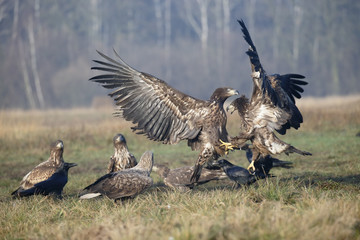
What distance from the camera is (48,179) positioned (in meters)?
6.87

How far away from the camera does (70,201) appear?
6602 mm

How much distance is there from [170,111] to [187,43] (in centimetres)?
3369

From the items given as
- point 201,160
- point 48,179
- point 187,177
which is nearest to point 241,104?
point 201,160

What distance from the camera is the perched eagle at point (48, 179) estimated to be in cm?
674

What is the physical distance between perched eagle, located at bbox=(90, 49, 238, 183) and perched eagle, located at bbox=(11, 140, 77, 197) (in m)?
1.24

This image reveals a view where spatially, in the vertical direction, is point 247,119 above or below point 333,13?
below

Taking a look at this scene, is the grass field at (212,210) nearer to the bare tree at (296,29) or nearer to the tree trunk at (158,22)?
the bare tree at (296,29)

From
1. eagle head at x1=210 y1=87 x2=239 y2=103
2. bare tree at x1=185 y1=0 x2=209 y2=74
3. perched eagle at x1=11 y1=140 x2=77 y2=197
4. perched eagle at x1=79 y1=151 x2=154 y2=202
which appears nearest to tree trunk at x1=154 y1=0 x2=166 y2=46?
bare tree at x1=185 y1=0 x2=209 y2=74

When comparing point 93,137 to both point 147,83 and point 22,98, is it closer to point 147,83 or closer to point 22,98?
point 147,83

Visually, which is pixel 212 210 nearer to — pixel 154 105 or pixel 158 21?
pixel 154 105

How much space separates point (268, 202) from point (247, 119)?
1835mm

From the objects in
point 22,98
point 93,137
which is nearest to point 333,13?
point 22,98

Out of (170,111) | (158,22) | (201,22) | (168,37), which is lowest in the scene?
(170,111)

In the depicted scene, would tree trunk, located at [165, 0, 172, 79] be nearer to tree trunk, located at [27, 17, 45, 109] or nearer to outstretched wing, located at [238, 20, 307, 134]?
tree trunk, located at [27, 17, 45, 109]
